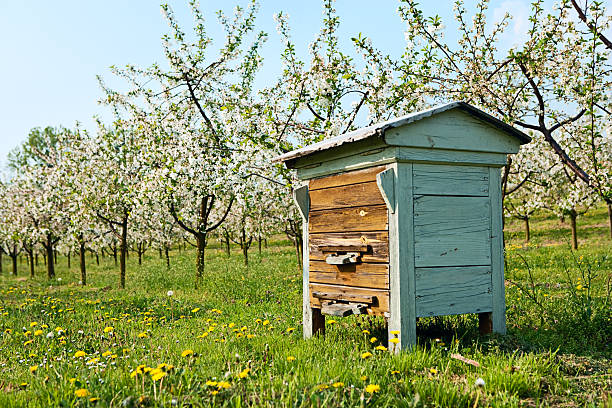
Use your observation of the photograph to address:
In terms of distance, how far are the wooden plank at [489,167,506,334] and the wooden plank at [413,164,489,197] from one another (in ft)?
0.35

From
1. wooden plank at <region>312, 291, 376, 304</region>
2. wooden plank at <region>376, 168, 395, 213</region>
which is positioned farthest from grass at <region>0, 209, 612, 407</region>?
wooden plank at <region>376, 168, 395, 213</region>

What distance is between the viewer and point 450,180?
5.20 meters

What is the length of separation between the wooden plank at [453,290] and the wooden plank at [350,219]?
2.05 feet

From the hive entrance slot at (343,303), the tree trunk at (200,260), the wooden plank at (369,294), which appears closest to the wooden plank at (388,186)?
the wooden plank at (369,294)

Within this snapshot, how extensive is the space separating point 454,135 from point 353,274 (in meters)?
1.77

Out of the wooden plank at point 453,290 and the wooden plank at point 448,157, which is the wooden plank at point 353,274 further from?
the wooden plank at point 448,157

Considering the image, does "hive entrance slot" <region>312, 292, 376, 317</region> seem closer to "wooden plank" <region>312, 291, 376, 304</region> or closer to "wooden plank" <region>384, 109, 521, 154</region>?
"wooden plank" <region>312, 291, 376, 304</region>

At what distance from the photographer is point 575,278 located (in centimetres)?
1157

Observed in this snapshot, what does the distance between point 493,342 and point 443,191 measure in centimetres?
156

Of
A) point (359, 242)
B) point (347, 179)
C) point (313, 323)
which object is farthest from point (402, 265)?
point (313, 323)

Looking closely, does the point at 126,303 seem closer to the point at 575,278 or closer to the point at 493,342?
the point at 493,342

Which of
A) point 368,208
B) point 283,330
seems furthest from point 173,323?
point 368,208

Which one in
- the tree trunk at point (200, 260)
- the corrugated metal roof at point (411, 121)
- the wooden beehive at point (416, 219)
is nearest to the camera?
the corrugated metal roof at point (411, 121)

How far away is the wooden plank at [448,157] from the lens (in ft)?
16.1
